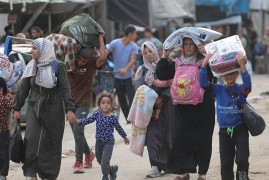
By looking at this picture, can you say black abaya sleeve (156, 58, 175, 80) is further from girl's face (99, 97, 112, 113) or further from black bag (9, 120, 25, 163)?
black bag (9, 120, 25, 163)

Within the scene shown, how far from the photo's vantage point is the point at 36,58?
7559mm

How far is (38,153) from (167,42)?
75.4 inches

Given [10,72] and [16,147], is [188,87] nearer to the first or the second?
[16,147]

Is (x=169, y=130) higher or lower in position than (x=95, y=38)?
lower

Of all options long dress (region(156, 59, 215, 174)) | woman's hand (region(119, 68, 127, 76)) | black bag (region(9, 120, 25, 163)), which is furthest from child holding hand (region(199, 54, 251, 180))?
woman's hand (region(119, 68, 127, 76))

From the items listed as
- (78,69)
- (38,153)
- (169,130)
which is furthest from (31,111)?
(169,130)

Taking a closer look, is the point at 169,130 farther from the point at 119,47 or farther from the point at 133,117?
the point at 119,47

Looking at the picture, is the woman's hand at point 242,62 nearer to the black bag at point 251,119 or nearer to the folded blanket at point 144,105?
the black bag at point 251,119

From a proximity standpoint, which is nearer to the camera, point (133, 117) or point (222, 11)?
point (133, 117)

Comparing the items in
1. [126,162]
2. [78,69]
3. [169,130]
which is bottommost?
[126,162]

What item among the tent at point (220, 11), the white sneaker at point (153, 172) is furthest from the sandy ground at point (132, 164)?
the tent at point (220, 11)

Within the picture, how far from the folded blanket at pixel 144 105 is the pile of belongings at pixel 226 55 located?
1.62 m

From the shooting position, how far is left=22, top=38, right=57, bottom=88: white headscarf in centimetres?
750

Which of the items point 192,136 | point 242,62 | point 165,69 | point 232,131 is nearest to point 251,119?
point 232,131
